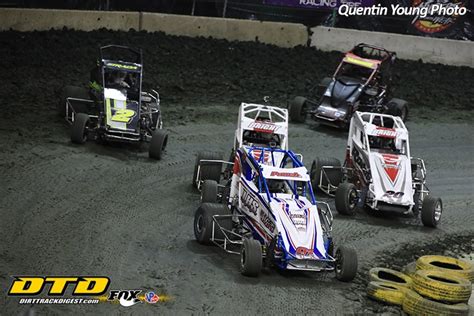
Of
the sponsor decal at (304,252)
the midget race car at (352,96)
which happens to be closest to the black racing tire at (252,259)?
the sponsor decal at (304,252)

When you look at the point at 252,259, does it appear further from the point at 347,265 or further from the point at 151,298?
the point at 151,298

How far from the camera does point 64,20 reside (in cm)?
2634

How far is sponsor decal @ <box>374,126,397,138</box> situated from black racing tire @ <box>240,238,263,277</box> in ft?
17.9

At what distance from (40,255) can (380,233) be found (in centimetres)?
601

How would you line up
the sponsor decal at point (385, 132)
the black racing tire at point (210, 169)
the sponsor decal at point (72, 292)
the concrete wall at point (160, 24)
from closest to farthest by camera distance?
the sponsor decal at point (72, 292) → the black racing tire at point (210, 169) → the sponsor decal at point (385, 132) → the concrete wall at point (160, 24)

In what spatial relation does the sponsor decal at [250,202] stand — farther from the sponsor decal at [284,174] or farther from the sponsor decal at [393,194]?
the sponsor decal at [393,194]

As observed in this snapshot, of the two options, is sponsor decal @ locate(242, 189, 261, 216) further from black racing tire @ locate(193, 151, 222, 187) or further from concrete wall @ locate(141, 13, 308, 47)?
concrete wall @ locate(141, 13, 308, 47)

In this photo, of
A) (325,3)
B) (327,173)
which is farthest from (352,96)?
(325,3)

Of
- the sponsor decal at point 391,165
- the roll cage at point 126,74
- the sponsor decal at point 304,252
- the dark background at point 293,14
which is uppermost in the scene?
the dark background at point 293,14

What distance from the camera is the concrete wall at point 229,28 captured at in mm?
27828

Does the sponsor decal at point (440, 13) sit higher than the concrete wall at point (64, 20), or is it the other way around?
Answer: the sponsor decal at point (440, 13)

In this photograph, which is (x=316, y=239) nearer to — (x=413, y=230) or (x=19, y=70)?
(x=413, y=230)

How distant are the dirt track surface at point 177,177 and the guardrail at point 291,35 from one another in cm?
53

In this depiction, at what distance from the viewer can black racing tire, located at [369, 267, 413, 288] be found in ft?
43.1
